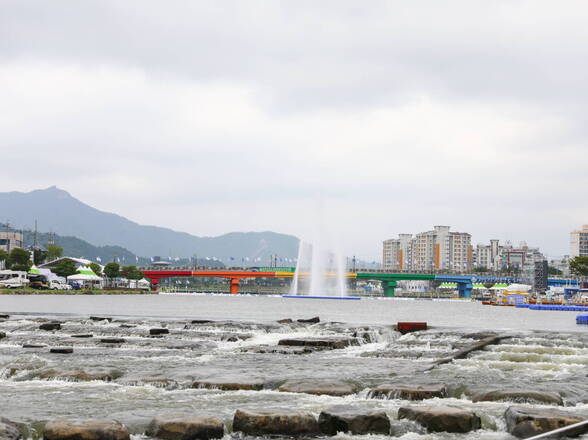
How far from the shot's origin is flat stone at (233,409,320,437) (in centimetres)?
1534

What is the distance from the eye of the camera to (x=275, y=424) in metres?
15.4

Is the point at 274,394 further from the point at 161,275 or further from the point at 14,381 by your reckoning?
the point at 161,275

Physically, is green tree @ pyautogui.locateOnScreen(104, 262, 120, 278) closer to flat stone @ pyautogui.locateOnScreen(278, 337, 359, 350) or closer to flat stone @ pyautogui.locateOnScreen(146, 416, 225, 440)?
flat stone @ pyautogui.locateOnScreen(278, 337, 359, 350)

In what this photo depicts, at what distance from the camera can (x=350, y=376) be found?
78.2 feet

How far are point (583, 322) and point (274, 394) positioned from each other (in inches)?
2758

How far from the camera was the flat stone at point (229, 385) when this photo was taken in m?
21.0

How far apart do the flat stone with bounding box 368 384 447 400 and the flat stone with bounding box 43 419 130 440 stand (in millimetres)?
8127

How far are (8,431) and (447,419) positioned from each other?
377 inches

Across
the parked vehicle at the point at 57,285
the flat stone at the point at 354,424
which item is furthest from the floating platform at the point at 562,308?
the flat stone at the point at 354,424

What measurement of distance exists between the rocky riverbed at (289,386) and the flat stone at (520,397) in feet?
0.09

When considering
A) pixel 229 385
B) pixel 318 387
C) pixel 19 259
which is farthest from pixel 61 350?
pixel 19 259

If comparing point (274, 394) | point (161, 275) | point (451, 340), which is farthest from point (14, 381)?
point (161, 275)

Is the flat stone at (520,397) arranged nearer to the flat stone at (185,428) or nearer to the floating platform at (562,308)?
the flat stone at (185,428)

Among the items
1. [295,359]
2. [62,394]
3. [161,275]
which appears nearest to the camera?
[62,394]
